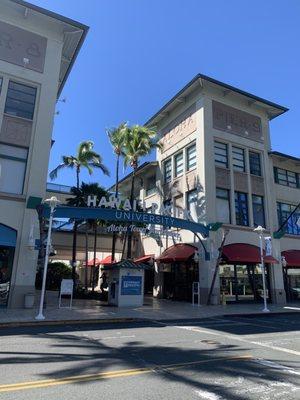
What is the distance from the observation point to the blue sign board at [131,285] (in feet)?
72.3

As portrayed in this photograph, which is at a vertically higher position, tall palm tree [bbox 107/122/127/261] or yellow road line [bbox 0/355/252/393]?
tall palm tree [bbox 107/122/127/261]

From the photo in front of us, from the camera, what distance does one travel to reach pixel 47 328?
13.4 meters

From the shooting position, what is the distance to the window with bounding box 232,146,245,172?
1155 inches

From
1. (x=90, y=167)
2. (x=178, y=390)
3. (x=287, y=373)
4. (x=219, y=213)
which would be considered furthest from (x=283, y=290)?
(x=178, y=390)

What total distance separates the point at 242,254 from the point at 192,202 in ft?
17.8

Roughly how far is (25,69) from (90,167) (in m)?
12.7

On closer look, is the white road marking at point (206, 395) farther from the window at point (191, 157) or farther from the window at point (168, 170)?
the window at point (168, 170)

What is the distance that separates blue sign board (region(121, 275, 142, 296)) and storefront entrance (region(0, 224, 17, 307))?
6.33 metres

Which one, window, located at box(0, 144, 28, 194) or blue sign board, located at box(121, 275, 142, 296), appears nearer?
window, located at box(0, 144, 28, 194)

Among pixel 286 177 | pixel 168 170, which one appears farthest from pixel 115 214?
pixel 286 177

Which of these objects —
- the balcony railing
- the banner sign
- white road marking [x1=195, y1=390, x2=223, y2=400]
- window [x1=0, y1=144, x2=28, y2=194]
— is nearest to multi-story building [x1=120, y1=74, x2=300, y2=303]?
the banner sign

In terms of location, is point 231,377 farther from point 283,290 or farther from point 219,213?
point 283,290

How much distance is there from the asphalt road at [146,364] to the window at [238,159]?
1785 centimetres

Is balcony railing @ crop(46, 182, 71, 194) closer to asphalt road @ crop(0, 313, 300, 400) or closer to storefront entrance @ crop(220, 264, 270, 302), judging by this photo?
storefront entrance @ crop(220, 264, 270, 302)
